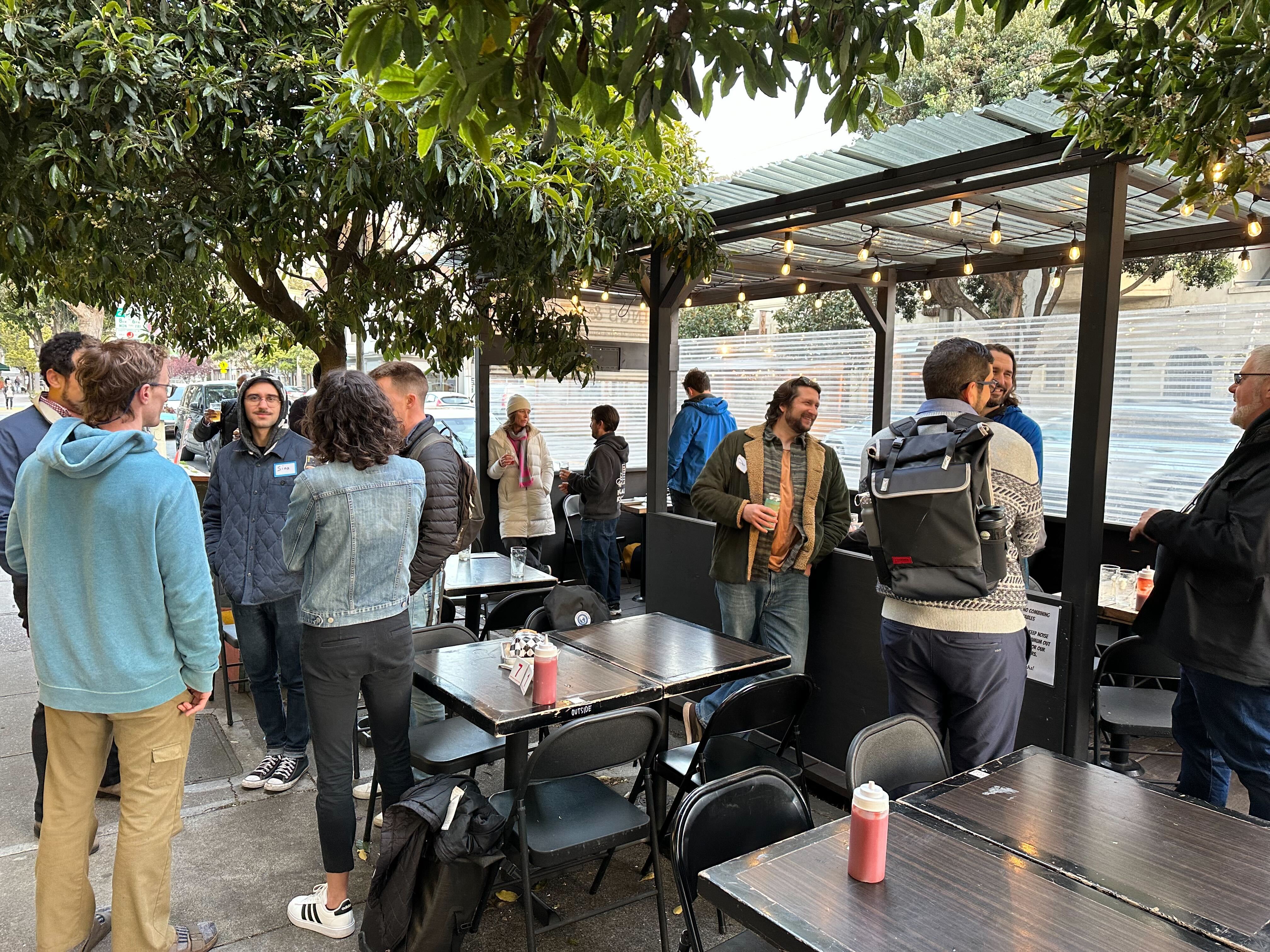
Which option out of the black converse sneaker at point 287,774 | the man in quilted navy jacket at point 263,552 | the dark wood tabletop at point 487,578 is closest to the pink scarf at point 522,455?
the dark wood tabletop at point 487,578

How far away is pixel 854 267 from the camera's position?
7.58 m

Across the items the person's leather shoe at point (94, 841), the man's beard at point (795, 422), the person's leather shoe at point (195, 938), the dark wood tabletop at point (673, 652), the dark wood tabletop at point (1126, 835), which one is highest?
the man's beard at point (795, 422)

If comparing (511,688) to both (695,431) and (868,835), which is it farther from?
(695,431)

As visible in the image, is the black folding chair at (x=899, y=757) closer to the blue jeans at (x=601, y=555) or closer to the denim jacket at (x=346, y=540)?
the denim jacket at (x=346, y=540)

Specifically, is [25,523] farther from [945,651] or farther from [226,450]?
[945,651]

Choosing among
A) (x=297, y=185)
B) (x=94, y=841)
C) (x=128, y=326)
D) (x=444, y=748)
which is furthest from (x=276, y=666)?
(x=128, y=326)

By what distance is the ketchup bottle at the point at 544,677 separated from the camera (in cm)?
282

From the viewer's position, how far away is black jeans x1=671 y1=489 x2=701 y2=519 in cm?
705

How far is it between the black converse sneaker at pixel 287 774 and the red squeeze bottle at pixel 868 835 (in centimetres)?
285

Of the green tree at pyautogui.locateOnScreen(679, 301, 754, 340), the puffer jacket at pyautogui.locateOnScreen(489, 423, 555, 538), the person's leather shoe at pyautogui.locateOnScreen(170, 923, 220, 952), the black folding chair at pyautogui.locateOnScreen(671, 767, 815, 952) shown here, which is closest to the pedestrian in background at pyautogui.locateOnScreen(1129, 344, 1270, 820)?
the black folding chair at pyautogui.locateOnScreen(671, 767, 815, 952)

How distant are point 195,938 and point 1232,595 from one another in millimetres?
3445

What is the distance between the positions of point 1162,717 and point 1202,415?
4.02m

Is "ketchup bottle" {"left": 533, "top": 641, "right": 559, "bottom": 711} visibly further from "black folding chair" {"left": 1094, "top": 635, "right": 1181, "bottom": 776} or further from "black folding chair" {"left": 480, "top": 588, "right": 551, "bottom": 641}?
"black folding chair" {"left": 1094, "top": 635, "right": 1181, "bottom": 776}

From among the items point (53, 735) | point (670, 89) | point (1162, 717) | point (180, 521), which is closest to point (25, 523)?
point (180, 521)
